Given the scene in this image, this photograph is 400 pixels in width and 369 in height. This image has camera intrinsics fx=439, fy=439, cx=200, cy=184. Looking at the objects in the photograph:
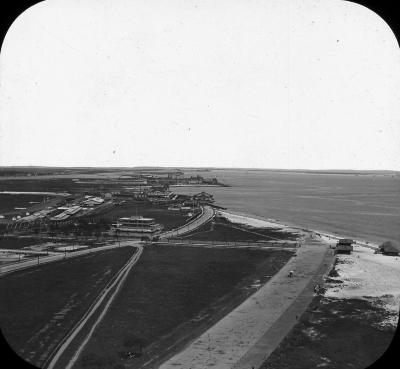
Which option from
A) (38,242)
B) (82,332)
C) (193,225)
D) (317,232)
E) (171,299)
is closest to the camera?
(82,332)

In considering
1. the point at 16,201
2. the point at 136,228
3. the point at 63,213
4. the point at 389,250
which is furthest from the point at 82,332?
the point at 16,201

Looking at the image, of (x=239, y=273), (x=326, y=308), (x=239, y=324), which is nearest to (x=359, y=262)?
(x=239, y=273)

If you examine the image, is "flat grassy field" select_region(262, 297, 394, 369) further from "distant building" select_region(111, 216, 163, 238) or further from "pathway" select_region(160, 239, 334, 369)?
"distant building" select_region(111, 216, 163, 238)

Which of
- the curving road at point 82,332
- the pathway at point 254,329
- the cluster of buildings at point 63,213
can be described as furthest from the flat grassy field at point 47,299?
the cluster of buildings at point 63,213

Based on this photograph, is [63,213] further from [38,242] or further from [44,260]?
[44,260]

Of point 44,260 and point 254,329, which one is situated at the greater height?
point 44,260

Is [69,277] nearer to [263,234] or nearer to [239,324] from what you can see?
[239,324]

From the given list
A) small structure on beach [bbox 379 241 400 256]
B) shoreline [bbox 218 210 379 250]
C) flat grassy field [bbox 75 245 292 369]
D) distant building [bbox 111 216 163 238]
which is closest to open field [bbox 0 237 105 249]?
distant building [bbox 111 216 163 238]
